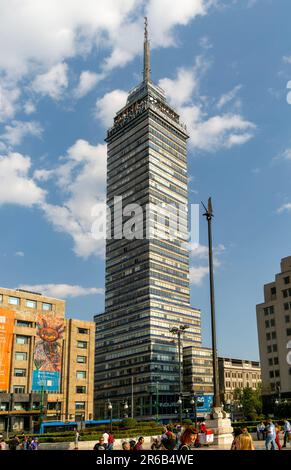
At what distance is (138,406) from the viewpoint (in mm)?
131375

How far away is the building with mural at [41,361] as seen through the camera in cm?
7081

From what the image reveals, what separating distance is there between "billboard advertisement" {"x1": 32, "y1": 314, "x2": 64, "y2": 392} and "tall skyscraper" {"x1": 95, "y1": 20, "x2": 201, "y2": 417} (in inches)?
2309

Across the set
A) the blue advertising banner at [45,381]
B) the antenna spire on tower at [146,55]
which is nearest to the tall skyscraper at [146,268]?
the antenna spire on tower at [146,55]

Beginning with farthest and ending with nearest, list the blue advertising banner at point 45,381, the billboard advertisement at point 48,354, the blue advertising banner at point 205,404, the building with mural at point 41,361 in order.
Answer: the blue advertising banner at point 205,404 → the billboard advertisement at point 48,354 → the blue advertising banner at point 45,381 → the building with mural at point 41,361

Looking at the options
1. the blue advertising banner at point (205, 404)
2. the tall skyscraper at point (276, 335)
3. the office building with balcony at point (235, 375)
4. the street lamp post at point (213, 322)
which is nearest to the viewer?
the street lamp post at point (213, 322)

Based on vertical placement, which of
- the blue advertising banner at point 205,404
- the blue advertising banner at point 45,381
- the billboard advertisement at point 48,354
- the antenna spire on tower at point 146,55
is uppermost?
the antenna spire on tower at point 146,55

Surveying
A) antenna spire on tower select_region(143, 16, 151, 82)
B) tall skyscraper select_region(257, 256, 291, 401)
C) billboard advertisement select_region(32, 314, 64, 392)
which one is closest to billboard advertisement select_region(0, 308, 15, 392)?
billboard advertisement select_region(32, 314, 64, 392)

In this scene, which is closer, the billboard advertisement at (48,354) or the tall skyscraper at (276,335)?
the billboard advertisement at (48,354)

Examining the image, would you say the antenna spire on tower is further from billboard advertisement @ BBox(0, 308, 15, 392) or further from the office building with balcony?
billboard advertisement @ BBox(0, 308, 15, 392)

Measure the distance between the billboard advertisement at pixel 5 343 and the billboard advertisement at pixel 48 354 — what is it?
5.19 meters

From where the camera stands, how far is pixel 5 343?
70.6 m

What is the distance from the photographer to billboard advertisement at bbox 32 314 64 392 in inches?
2938

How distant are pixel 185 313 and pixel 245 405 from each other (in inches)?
2465

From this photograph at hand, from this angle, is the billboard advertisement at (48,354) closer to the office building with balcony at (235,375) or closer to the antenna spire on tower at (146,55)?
the office building with balcony at (235,375)
